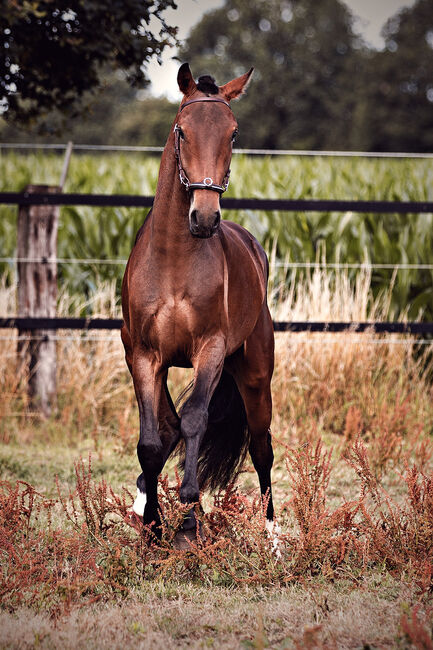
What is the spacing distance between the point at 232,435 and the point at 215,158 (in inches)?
69.8

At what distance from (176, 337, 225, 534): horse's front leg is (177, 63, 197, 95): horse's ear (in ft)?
3.89

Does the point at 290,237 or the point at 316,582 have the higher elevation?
the point at 290,237

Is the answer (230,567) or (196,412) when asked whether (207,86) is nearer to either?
(196,412)

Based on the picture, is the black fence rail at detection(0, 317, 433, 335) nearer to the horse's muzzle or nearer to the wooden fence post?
the wooden fence post

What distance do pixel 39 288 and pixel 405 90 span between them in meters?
43.5

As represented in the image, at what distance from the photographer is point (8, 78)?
220 inches

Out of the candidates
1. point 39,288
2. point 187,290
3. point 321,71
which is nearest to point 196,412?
point 187,290

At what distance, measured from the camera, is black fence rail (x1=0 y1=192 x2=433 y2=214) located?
264 inches

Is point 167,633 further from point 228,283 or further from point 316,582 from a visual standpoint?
point 228,283

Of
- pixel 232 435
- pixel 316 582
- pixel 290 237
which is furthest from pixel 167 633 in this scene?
pixel 290 237

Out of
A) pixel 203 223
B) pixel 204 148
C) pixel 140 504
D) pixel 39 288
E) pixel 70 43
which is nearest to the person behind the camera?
pixel 203 223

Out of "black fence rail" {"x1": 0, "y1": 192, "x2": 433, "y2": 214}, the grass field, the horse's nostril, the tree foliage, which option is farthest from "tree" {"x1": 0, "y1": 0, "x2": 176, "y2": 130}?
the tree foliage

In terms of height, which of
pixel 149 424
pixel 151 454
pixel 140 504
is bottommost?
pixel 140 504

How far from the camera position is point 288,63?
170 feet
